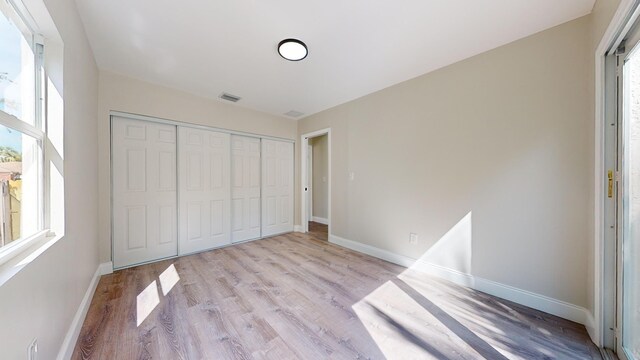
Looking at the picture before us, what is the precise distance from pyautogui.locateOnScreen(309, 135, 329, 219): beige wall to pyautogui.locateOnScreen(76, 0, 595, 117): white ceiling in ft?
9.42

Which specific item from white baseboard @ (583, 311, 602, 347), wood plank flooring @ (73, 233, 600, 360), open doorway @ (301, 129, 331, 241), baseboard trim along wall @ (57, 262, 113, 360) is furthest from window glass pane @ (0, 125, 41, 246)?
open doorway @ (301, 129, 331, 241)

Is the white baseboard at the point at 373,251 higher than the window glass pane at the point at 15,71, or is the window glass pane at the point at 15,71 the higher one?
the window glass pane at the point at 15,71

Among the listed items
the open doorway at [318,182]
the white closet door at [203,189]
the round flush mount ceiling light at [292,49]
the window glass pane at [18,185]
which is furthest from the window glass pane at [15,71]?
the open doorway at [318,182]

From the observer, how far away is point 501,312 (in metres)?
1.86

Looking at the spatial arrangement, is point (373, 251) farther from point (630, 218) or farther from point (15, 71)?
point (15, 71)

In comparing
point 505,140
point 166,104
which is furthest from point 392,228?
point 166,104

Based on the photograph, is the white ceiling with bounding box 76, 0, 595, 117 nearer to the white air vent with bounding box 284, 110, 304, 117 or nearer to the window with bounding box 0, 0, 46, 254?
the window with bounding box 0, 0, 46, 254

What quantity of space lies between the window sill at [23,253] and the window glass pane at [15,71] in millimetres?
614

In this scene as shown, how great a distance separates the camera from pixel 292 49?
217 cm

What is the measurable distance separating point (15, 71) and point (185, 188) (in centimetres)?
230

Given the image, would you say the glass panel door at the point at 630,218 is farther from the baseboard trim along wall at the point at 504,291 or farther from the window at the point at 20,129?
the window at the point at 20,129

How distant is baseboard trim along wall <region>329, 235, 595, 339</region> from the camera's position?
1730mm

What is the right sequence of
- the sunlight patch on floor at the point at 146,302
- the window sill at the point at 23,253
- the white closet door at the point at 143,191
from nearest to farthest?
the window sill at the point at 23,253 < the sunlight patch on floor at the point at 146,302 < the white closet door at the point at 143,191

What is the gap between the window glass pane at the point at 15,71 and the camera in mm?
954
